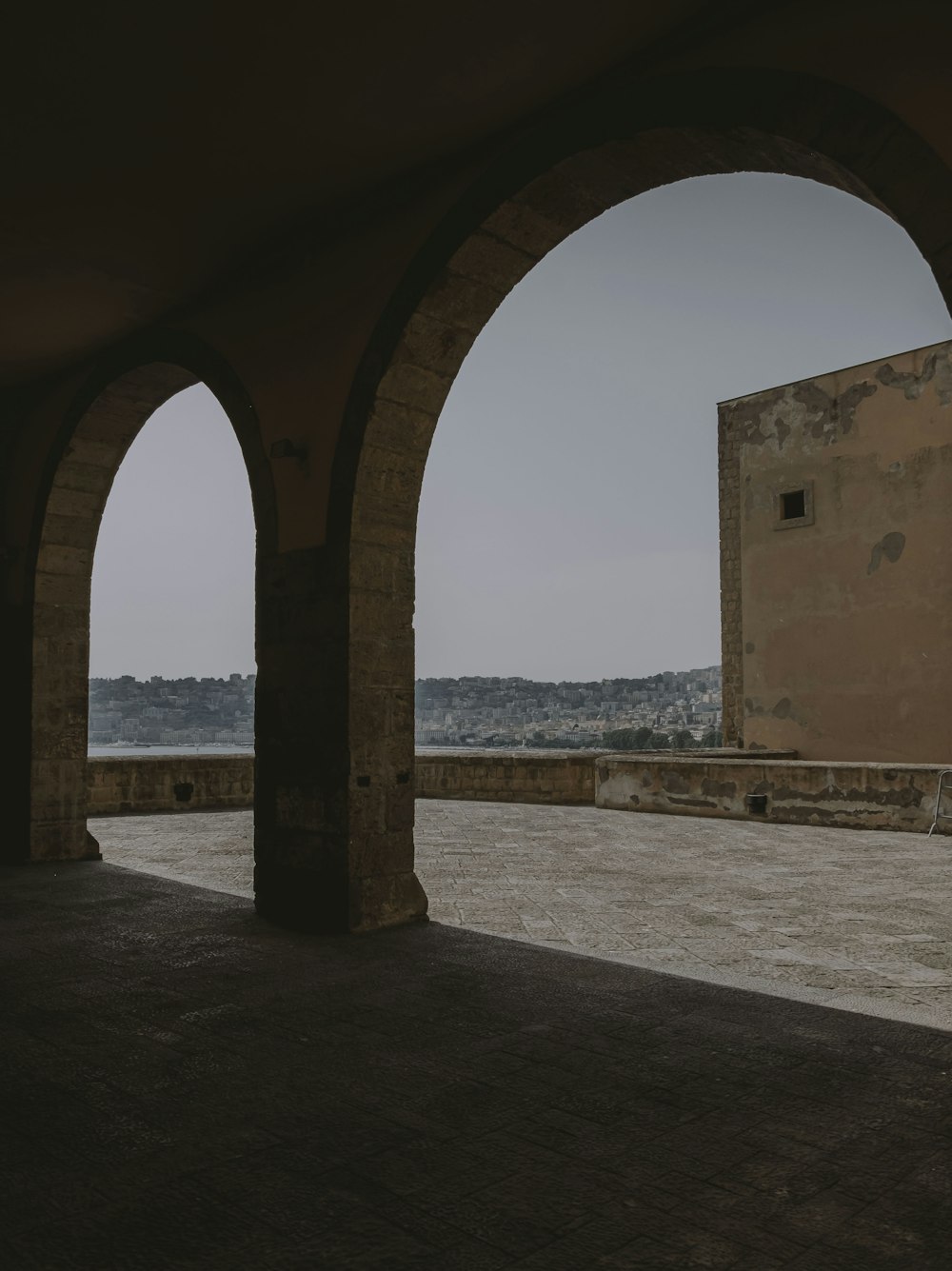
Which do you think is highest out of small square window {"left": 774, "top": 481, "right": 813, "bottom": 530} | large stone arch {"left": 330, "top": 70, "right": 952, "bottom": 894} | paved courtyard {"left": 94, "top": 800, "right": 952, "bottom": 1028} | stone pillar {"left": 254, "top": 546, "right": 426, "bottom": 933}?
small square window {"left": 774, "top": 481, "right": 813, "bottom": 530}

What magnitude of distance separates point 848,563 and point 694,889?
10.3 meters

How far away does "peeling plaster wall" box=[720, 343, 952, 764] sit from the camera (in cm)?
1404

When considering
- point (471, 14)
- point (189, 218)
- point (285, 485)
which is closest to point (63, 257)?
point (189, 218)

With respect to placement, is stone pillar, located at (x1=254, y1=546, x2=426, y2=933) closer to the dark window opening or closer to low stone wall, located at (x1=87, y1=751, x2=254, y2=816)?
low stone wall, located at (x1=87, y1=751, x2=254, y2=816)

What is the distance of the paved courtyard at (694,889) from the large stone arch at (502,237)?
1.18 m

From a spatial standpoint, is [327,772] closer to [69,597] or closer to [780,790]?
[69,597]

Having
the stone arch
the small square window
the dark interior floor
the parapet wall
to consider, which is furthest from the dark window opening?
the dark interior floor

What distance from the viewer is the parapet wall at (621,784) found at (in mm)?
9188

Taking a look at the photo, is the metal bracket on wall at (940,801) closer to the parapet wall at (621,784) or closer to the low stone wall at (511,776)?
the parapet wall at (621,784)

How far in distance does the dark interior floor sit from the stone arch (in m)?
3.22

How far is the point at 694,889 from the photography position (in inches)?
235

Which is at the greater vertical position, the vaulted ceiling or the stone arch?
the vaulted ceiling

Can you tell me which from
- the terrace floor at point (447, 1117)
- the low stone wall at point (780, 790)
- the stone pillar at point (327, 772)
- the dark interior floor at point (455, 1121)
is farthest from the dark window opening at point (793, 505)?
the dark interior floor at point (455, 1121)

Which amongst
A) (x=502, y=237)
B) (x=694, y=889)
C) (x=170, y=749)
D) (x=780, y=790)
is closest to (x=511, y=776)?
(x=780, y=790)
